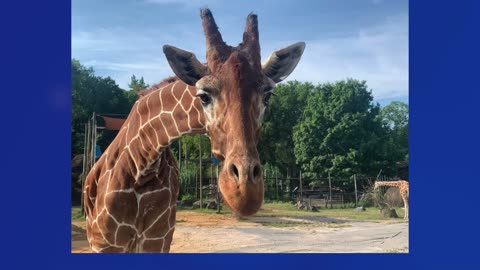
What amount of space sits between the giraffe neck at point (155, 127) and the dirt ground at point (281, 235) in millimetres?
3130

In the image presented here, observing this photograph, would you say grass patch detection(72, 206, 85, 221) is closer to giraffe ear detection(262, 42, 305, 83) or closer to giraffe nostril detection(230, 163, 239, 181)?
giraffe ear detection(262, 42, 305, 83)

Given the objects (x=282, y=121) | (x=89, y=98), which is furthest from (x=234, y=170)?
(x=282, y=121)

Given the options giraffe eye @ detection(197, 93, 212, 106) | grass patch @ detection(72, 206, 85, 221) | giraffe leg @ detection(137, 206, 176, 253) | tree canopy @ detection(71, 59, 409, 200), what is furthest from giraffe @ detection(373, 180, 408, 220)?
giraffe eye @ detection(197, 93, 212, 106)

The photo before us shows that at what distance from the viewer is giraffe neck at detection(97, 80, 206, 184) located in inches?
96.2

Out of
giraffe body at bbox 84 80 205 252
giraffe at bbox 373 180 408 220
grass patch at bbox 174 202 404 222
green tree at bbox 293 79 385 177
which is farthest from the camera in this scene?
giraffe at bbox 373 180 408 220

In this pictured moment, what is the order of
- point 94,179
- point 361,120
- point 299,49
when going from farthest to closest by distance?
point 361,120
point 94,179
point 299,49

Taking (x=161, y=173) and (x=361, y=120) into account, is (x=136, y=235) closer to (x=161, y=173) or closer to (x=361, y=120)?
(x=161, y=173)

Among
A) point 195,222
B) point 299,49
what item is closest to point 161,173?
point 299,49

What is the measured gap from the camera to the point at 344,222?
668cm

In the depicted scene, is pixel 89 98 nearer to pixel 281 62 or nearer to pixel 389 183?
pixel 281 62

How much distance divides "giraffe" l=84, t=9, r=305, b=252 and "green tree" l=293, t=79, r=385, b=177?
3745 mm

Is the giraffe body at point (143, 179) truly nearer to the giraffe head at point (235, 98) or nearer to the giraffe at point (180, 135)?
the giraffe at point (180, 135)

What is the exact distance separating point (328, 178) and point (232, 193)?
16.3ft

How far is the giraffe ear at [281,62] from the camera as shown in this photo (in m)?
2.45
